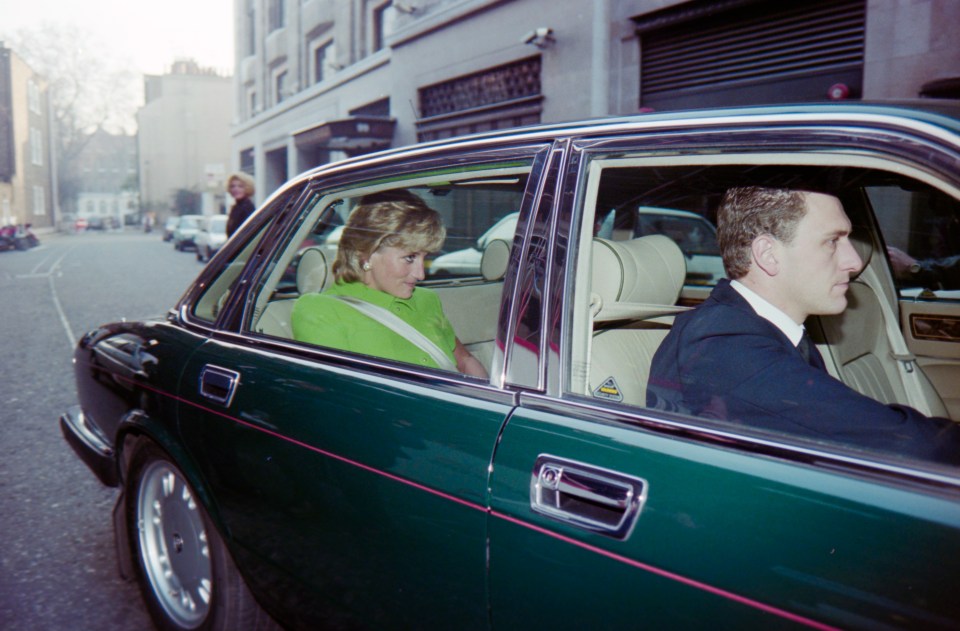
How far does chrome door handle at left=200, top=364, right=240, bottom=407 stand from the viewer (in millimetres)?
2203

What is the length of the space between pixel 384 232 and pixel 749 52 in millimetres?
8311

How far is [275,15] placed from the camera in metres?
32.5

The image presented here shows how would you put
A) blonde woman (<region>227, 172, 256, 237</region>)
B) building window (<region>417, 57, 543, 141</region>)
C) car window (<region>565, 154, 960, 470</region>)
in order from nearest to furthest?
car window (<region>565, 154, 960, 470</region>) < blonde woman (<region>227, 172, 256, 237</region>) < building window (<region>417, 57, 543, 141</region>)

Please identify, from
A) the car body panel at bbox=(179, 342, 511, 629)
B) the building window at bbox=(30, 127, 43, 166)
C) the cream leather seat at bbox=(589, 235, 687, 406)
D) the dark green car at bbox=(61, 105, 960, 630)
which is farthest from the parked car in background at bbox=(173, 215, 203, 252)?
the cream leather seat at bbox=(589, 235, 687, 406)

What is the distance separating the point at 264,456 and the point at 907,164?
1577 mm

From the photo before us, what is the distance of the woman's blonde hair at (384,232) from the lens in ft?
8.05

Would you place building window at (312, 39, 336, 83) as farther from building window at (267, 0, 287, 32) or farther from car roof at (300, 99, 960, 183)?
car roof at (300, 99, 960, 183)

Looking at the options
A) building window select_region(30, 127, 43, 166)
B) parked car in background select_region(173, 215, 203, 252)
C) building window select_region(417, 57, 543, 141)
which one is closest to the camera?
building window select_region(417, 57, 543, 141)

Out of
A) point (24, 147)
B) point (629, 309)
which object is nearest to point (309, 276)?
point (629, 309)

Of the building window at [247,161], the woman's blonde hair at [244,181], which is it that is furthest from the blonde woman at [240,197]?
the building window at [247,161]

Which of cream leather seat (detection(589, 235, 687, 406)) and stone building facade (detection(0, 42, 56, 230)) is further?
stone building facade (detection(0, 42, 56, 230))

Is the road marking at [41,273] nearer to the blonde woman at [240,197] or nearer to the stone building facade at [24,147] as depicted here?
the blonde woman at [240,197]

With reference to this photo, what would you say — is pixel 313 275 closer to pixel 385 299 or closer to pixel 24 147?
pixel 385 299

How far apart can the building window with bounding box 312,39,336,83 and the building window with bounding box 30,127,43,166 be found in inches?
1410
